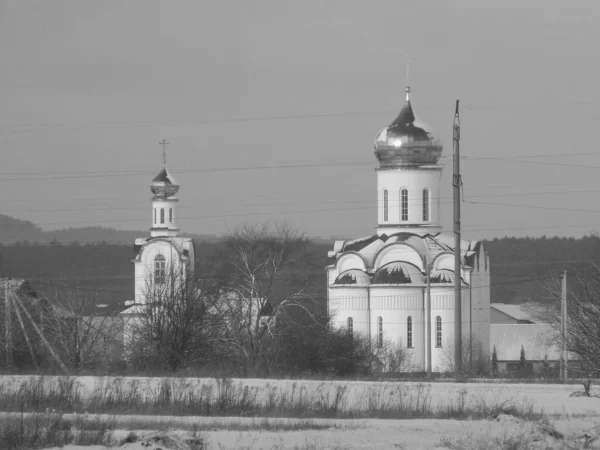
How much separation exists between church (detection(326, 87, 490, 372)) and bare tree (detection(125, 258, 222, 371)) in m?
15.4

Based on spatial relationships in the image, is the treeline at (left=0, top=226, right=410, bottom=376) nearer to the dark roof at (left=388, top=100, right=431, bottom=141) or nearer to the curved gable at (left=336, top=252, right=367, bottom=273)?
the curved gable at (left=336, top=252, right=367, bottom=273)

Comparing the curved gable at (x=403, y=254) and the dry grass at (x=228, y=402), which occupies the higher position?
the curved gable at (x=403, y=254)

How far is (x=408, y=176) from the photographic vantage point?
4712 centimetres

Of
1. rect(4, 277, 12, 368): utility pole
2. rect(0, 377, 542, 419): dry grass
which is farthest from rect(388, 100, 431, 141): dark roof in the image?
rect(0, 377, 542, 419): dry grass

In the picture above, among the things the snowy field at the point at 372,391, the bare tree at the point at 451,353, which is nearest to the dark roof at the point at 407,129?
the bare tree at the point at 451,353

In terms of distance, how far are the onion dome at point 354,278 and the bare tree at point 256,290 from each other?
5.15 feet

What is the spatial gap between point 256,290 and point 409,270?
284 inches

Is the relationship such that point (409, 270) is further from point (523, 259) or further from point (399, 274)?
point (523, 259)

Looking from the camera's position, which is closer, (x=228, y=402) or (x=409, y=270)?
(x=228, y=402)

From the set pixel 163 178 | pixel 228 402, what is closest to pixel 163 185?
pixel 163 178

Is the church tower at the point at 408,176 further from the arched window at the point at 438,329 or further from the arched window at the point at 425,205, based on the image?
the arched window at the point at 438,329

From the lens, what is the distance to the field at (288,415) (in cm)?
1384

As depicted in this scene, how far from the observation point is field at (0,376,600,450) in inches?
545

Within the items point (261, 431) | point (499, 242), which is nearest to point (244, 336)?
point (261, 431)
